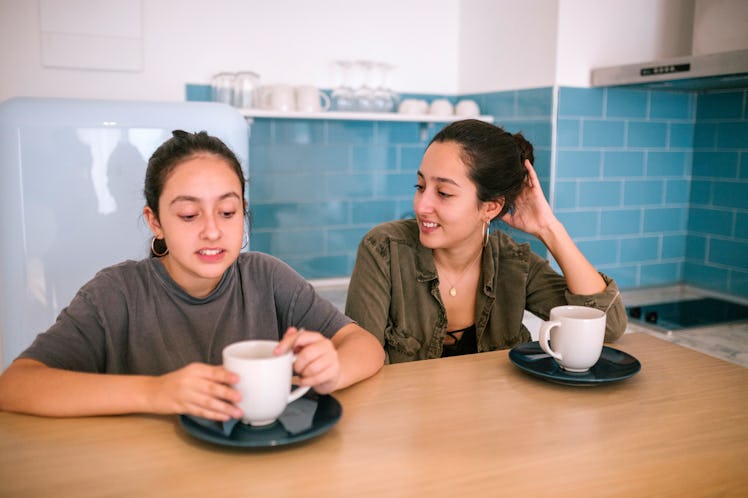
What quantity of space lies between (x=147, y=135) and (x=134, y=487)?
2.85 ft

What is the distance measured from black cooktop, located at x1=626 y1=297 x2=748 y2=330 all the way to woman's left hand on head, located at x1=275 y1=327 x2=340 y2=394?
4.74ft

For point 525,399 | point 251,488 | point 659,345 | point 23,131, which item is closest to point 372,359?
point 525,399

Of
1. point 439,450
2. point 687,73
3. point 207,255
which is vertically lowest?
point 439,450

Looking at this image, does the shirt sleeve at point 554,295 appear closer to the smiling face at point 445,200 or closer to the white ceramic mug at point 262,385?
the smiling face at point 445,200

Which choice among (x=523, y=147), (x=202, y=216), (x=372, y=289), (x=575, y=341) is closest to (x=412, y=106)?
(x=523, y=147)

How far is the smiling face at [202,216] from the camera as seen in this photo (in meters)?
1.03

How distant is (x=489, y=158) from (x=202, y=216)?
0.65 metres

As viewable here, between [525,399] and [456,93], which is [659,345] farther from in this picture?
[456,93]

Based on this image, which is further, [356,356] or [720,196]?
[720,196]

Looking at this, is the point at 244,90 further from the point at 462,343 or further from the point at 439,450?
the point at 439,450

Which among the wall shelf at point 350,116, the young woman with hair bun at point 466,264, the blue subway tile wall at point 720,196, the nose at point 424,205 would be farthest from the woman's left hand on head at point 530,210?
the blue subway tile wall at point 720,196

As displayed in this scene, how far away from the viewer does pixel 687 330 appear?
6.39 ft

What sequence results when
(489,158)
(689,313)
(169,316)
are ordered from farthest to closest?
(689,313), (489,158), (169,316)

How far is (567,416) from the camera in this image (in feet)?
2.71
